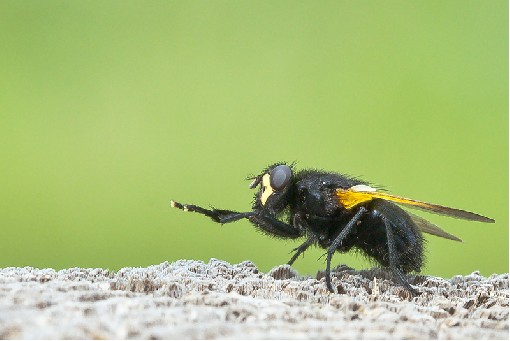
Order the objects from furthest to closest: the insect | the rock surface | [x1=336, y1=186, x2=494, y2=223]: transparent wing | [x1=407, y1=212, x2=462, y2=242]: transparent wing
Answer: [x1=407, y1=212, x2=462, y2=242]: transparent wing
the insect
[x1=336, y1=186, x2=494, y2=223]: transparent wing
the rock surface

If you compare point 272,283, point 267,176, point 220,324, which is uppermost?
point 267,176

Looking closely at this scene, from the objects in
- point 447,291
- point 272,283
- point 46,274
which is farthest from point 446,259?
point 46,274

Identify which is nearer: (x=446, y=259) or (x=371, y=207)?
(x=371, y=207)

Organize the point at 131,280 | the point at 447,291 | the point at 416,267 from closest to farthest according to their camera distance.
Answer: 1. the point at 131,280
2. the point at 447,291
3. the point at 416,267

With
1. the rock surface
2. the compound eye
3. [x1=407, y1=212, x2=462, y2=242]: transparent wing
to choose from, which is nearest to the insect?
the compound eye

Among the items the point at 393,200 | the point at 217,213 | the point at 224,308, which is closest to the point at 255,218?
the point at 217,213

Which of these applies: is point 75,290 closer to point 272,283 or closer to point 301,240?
point 272,283

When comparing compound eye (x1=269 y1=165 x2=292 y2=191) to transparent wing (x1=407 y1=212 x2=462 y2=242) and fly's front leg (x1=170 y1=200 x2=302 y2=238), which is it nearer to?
fly's front leg (x1=170 y1=200 x2=302 y2=238)
